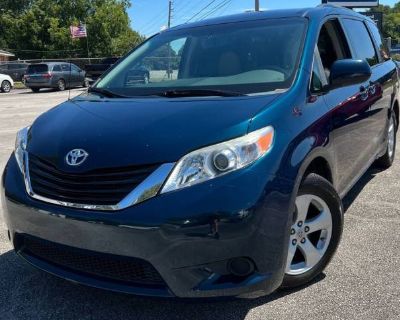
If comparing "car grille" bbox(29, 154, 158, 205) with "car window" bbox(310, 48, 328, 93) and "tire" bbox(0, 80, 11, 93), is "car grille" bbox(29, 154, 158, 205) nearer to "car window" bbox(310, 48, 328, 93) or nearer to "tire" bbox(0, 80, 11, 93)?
"car window" bbox(310, 48, 328, 93)

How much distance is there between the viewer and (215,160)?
105 inches

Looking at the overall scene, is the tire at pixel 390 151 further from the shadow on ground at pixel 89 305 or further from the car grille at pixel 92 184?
the car grille at pixel 92 184

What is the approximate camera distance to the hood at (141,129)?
275 centimetres

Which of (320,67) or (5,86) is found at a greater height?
(320,67)

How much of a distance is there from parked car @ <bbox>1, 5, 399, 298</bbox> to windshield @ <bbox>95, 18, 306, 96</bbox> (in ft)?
0.05

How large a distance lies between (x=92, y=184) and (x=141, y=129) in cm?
43

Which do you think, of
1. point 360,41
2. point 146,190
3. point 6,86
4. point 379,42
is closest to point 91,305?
point 146,190

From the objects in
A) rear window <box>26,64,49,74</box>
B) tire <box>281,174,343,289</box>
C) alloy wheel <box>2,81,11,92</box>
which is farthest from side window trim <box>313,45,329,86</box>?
alloy wheel <box>2,81,11,92</box>

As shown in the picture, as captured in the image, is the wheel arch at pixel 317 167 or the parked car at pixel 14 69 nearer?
the wheel arch at pixel 317 167

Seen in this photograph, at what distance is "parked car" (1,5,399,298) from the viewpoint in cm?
261

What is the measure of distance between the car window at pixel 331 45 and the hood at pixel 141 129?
3.37ft

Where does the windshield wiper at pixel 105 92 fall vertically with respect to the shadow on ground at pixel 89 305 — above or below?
above

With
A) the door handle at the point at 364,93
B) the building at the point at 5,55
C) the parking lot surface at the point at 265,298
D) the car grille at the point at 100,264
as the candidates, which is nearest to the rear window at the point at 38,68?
the parking lot surface at the point at 265,298

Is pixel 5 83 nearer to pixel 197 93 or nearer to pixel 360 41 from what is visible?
pixel 360 41
